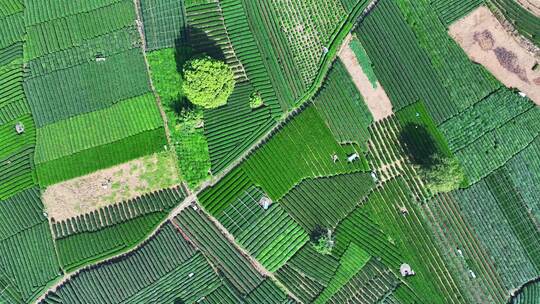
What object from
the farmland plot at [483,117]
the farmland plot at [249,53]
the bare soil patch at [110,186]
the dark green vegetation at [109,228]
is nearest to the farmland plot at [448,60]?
the farmland plot at [483,117]

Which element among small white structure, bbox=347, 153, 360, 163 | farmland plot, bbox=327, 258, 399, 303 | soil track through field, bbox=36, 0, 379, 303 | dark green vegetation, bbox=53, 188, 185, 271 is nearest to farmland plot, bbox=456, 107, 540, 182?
small white structure, bbox=347, 153, 360, 163

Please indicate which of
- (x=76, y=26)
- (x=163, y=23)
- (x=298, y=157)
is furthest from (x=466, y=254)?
(x=76, y=26)

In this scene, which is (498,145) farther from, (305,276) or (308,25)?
(305,276)

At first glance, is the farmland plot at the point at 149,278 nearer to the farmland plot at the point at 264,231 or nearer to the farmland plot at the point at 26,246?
the farmland plot at the point at 26,246

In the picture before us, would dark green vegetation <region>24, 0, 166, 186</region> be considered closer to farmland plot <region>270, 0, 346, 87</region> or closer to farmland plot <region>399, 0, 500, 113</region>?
farmland plot <region>270, 0, 346, 87</region>

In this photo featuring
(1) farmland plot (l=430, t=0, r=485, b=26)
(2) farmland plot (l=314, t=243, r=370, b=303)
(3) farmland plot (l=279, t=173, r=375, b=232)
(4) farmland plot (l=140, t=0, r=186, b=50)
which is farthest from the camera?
(1) farmland plot (l=430, t=0, r=485, b=26)

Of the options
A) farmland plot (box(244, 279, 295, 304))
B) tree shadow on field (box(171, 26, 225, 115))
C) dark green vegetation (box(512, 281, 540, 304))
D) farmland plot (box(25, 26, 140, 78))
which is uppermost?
farmland plot (box(25, 26, 140, 78))
